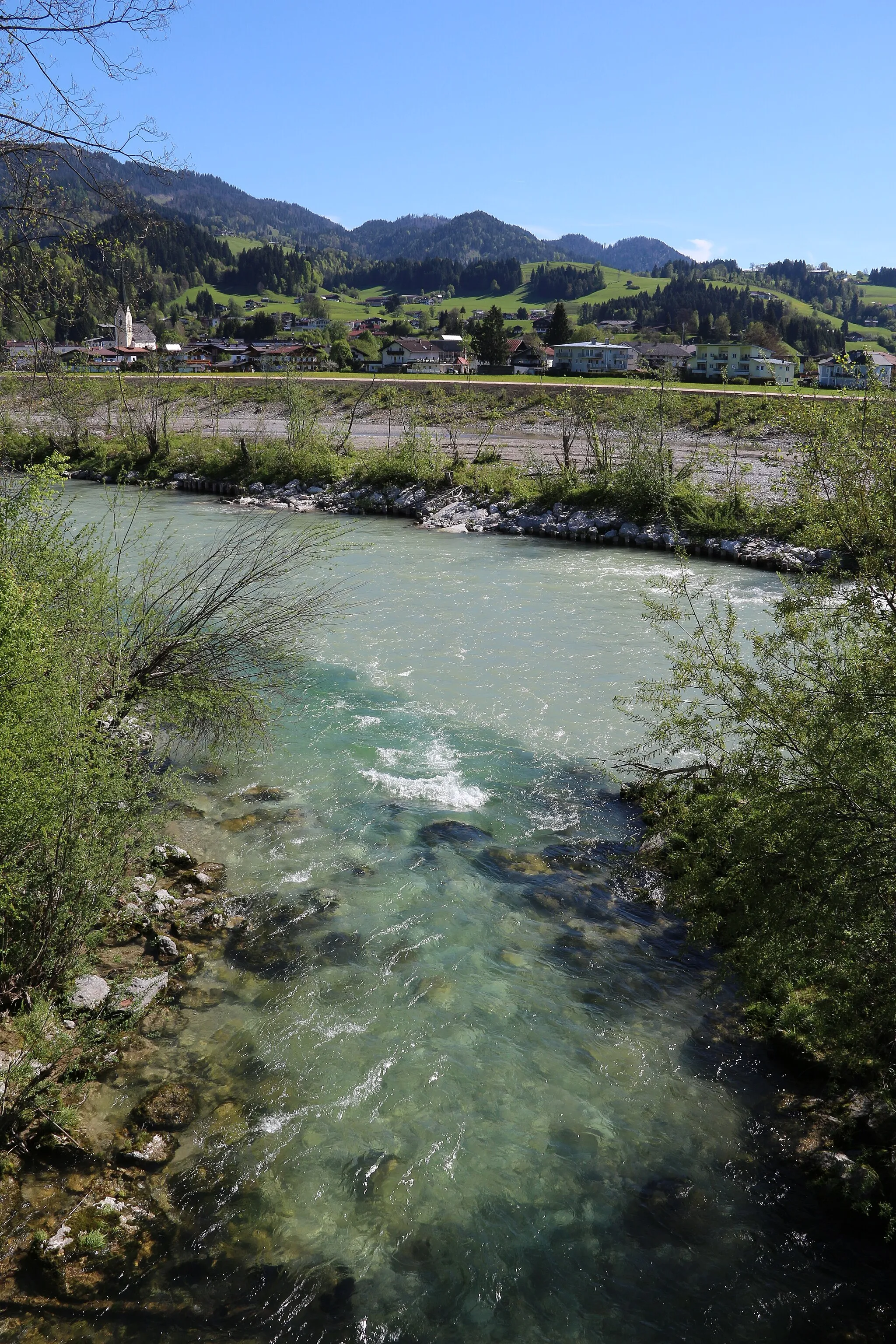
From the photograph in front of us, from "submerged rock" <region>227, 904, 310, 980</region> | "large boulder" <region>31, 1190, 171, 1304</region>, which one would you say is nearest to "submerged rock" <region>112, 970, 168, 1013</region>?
"submerged rock" <region>227, 904, 310, 980</region>

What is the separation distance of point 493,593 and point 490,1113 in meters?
17.6

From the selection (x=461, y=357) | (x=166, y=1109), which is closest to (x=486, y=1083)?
(x=166, y=1109)

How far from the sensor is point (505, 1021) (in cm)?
827

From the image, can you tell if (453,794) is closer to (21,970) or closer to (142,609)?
(142,609)

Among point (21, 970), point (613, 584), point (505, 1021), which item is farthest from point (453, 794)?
point (613, 584)

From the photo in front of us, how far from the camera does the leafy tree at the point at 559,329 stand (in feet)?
389

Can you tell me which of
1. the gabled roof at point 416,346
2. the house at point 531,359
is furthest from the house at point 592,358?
the gabled roof at point 416,346

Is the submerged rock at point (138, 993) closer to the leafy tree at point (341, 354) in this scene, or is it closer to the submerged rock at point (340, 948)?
the submerged rock at point (340, 948)

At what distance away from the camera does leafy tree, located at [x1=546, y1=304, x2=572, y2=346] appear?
118 meters

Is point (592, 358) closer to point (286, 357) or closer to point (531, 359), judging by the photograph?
point (531, 359)

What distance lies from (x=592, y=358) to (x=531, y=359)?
10.1 m

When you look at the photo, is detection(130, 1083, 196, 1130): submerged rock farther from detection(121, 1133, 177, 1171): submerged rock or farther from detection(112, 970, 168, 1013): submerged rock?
detection(112, 970, 168, 1013): submerged rock

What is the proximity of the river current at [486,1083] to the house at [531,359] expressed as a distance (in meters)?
103

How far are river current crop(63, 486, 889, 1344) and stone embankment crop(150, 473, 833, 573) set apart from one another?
15.6 metres
